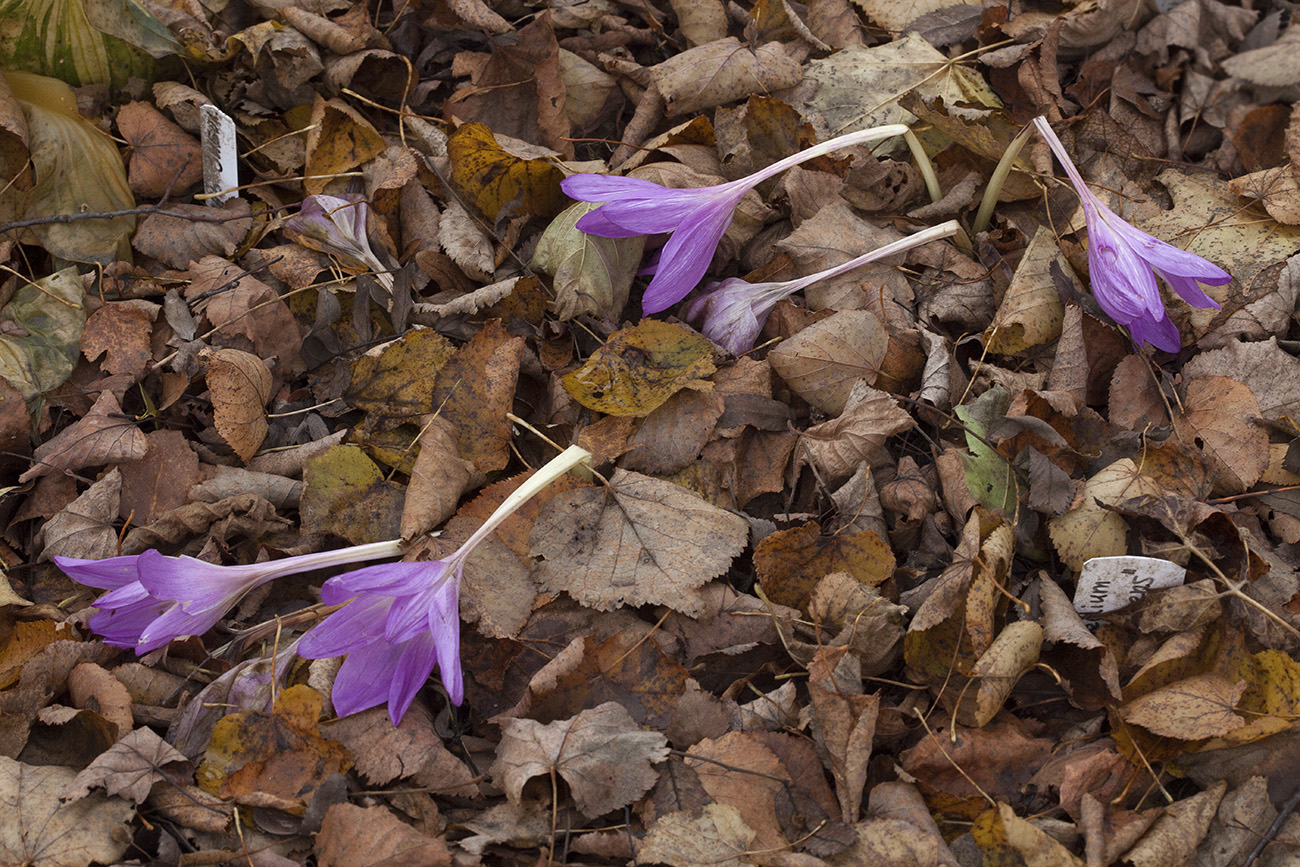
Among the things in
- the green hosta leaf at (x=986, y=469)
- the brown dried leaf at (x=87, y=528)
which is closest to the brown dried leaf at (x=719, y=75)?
the green hosta leaf at (x=986, y=469)

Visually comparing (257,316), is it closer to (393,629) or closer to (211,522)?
(211,522)

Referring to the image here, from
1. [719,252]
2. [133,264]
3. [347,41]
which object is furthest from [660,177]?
[133,264]

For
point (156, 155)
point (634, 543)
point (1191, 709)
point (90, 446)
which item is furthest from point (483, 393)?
point (1191, 709)

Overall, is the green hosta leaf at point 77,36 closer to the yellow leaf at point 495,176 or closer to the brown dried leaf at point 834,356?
the yellow leaf at point 495,176

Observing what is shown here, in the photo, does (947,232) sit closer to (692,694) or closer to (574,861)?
(692,694)

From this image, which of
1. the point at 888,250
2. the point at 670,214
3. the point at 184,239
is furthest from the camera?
the point at 184,239

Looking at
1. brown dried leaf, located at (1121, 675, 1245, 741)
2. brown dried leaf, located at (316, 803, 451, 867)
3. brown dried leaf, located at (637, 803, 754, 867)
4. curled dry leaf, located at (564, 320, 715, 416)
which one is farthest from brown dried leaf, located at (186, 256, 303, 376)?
brown dried leaf, located at (1121, 675, 1245, 741)
